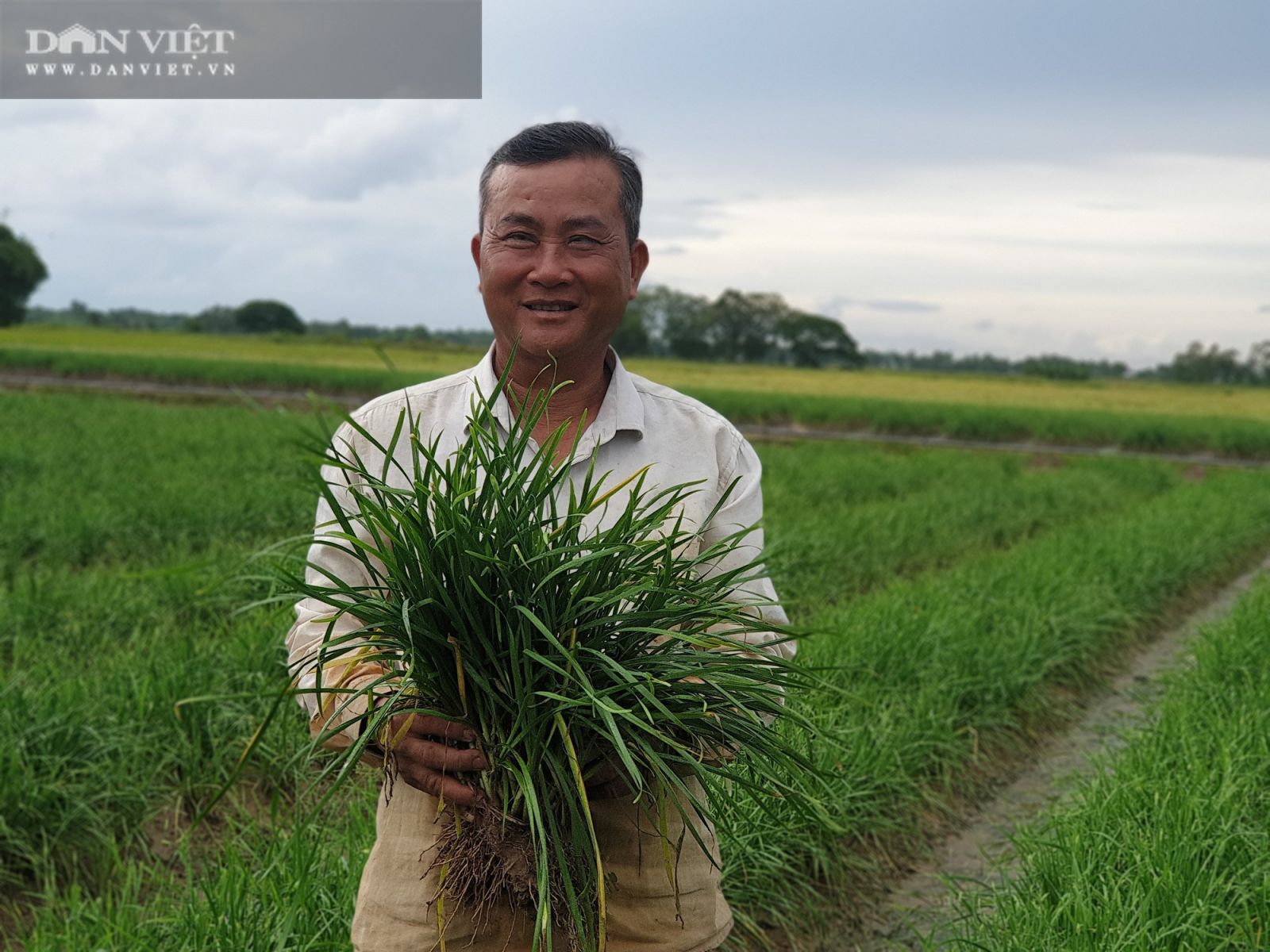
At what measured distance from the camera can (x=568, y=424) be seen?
154cm

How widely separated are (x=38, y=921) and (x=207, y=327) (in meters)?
64.6

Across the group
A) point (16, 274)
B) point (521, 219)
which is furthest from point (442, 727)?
point (16, 274)

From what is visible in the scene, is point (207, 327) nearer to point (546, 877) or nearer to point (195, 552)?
point (195, 552)

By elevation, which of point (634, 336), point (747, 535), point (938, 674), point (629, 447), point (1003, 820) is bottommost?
point (1003, 820)

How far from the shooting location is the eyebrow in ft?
5.17

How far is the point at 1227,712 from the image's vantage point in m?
4.08

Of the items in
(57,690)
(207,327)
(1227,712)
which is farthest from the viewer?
(207,327)

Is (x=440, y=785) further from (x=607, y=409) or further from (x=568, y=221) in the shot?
(x=568, y=221)

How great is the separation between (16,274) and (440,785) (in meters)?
56.5

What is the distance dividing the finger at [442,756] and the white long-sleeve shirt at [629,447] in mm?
217

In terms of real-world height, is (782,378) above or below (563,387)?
below

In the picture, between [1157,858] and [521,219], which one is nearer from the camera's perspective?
[521,219]

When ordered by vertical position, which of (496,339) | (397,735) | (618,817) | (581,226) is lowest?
(618,817)

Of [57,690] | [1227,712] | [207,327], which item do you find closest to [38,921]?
[57,690]
